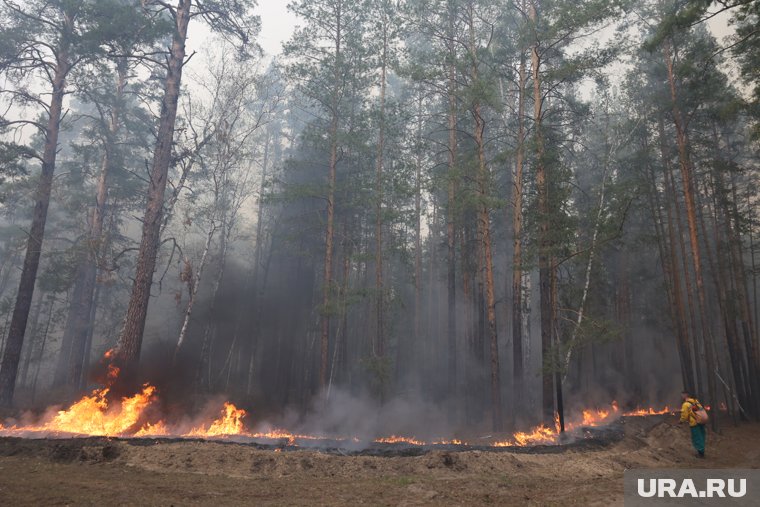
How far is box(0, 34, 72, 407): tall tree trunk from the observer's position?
15688 mm

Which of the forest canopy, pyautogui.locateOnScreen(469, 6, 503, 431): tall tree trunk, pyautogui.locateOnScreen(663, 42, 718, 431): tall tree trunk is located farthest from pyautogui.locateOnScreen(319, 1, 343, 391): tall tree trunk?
pyautogui.locateOnScreen(663, 42, 718, 431): tall tree trunk

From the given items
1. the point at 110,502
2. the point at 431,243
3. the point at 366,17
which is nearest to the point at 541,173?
the point at 366,17

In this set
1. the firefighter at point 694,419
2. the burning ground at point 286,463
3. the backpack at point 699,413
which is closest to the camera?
the burning ground at point 286,463

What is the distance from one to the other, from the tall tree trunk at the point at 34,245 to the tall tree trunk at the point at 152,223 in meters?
4.94

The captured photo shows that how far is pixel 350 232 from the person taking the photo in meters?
24.2

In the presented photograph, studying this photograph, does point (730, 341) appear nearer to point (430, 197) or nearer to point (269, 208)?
point (430, 197)

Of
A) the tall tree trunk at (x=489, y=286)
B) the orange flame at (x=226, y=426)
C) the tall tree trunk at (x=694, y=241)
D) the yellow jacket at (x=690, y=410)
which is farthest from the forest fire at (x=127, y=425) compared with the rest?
the tall tree trunk at (x=694, y=241)

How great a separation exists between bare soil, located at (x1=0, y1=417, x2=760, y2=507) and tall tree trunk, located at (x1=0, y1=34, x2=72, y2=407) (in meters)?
8.19

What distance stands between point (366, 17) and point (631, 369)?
26029 mm

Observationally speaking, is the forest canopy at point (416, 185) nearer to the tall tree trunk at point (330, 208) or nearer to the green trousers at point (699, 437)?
the tall tree trunk at point (330, 208)

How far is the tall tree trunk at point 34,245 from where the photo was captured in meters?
15.7

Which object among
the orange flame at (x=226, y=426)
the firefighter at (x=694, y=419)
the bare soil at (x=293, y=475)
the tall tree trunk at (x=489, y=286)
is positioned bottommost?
the orange flame at (x=226, y=426)

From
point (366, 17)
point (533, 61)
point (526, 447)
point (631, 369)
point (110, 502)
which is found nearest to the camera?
point (110, 502)

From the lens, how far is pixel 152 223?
1439 cm
